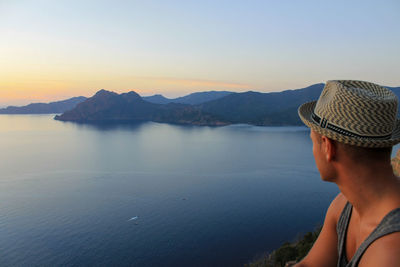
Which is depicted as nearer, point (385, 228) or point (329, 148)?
point (385, 228)

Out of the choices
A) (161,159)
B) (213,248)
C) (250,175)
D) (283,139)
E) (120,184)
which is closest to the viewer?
(213,248)

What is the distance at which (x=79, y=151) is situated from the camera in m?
111

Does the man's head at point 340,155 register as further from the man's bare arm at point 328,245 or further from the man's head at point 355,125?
the man's bare arm at point 328,245

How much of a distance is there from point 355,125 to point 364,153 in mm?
151

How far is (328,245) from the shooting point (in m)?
1.71

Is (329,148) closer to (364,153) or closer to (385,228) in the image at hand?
(364,153)

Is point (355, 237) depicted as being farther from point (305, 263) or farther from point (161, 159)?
point (161, 159)

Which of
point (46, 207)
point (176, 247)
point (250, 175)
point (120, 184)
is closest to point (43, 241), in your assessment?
point (46, 207)

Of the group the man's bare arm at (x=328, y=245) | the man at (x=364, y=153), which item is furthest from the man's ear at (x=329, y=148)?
the man's bare arm at (x=328, y=245)

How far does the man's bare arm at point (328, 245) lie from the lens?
1.68 m

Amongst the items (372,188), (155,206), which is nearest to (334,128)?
(372,188)

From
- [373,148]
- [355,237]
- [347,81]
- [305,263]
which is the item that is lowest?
[305,263]

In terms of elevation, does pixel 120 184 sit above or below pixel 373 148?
below

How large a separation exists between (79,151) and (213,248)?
87523mm
